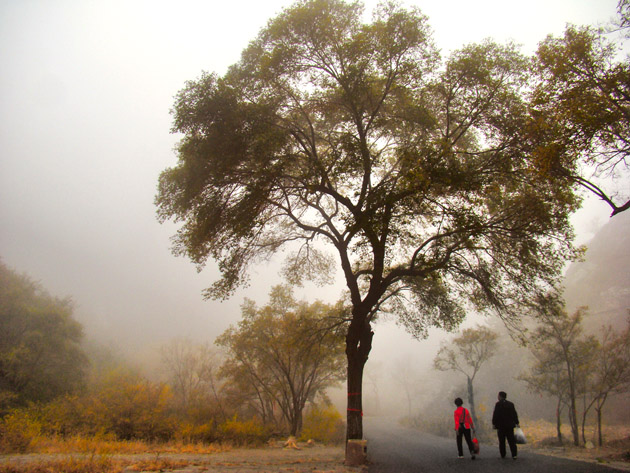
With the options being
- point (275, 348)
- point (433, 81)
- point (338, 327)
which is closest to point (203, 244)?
point (338, 327)

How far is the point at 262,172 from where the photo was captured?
10625 mm

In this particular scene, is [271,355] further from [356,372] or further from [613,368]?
[613,368]

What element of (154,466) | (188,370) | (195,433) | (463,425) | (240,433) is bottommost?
(240,433)

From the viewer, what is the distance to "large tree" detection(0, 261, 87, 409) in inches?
1091

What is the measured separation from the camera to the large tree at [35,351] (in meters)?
27.7

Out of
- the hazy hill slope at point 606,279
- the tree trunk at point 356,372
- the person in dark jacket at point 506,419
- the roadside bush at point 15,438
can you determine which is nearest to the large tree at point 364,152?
the tree trunk at point 356,372

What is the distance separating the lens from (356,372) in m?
11.0

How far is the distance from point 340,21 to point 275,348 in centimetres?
2009

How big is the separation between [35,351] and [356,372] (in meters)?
35.0

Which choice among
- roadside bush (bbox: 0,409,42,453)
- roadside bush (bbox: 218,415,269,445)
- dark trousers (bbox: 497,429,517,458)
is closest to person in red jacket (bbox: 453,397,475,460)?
dark trousers (bbox: 497,429,517,458)

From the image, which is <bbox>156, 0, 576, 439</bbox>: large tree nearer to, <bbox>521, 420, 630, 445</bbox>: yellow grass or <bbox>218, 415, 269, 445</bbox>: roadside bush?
<bbox>218, 415, 269, 445</bbox>: roadside bush

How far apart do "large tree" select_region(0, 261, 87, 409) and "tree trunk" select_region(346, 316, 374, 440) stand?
96.7 ft

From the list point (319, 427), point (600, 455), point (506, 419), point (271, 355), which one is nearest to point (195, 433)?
point (271, 355)

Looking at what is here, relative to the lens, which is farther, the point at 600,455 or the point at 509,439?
the point at 600,455
